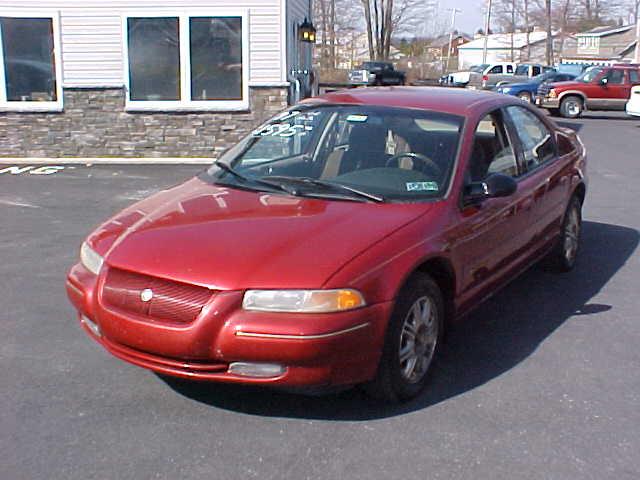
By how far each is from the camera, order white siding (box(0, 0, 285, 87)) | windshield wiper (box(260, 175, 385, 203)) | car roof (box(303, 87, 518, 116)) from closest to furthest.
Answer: windshield wiper (box(260, 175, 385, 203)) < car roof (box(303, 87, 518, 116)) < white siding (box(0, 0, 285, 87))

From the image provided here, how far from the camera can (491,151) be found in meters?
5.21

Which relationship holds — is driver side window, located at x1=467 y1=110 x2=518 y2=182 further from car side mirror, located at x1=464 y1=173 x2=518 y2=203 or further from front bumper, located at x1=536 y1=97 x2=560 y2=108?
front bumper, located at x1=536 y1=97 x2=560 y2=108

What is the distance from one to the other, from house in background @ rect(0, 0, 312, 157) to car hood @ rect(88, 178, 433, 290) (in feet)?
30.5

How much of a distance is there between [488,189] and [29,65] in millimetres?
11164

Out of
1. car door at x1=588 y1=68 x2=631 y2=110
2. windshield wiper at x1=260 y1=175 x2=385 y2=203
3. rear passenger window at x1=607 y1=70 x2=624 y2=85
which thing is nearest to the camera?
windshield wiper at x1=260 y1=175 x2=385 y2=203

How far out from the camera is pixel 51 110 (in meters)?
13.7

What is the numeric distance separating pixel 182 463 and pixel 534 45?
89.3 m

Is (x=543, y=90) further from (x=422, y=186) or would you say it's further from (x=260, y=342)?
(x=260, y=342)

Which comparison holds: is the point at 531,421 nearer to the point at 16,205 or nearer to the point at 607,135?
the point at 16,205

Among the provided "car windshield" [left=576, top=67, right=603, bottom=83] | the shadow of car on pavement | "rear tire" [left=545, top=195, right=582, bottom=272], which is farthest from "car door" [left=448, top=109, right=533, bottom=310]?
"car windshield" [left=576, top=67, right=603, bottom=83]

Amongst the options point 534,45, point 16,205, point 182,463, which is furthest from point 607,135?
point 534,45

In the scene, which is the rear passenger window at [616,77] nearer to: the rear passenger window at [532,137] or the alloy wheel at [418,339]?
the rear passenger window at [532,137]

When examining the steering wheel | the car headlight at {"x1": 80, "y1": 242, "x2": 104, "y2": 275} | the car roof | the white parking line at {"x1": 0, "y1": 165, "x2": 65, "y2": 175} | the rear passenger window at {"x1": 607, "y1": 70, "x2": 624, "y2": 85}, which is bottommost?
the white parking line at {"x1": 0, "y1": 165, "x2": 65, "y2": 175}

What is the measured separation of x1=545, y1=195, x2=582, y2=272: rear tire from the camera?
645 centimetres
